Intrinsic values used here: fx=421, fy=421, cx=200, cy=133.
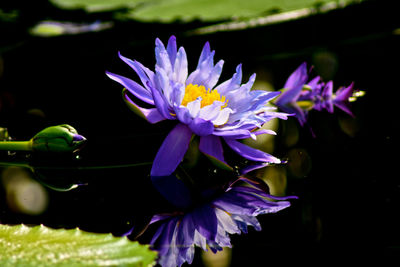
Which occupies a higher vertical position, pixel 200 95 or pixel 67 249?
pixel 200 95

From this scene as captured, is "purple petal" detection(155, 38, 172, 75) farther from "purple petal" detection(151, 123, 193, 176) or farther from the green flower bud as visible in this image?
the green flower bud

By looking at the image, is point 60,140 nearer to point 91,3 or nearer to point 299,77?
point 299,77

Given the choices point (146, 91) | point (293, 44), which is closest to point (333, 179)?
point (146, 91)

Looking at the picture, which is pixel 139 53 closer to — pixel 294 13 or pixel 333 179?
pixel 294 13

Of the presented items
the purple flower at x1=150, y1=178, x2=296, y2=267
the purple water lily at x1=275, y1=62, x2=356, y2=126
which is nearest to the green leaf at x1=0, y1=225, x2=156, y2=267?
the purple flower at x1=150, y1=178, x2=296, y2=267

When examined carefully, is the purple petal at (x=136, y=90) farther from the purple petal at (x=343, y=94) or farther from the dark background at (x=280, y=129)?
the purple petal at (x=343, y=94)

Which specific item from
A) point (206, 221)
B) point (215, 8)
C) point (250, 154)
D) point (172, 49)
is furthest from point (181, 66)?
point (215, 8)
